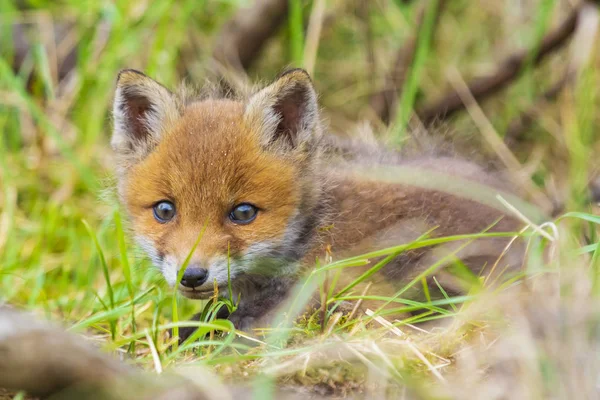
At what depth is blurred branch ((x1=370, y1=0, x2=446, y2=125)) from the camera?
5.97 metres

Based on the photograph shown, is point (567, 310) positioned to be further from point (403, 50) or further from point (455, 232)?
point (403, 50)

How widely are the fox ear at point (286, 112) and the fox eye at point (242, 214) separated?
1.22ft

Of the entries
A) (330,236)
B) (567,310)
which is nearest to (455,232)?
(330,236)

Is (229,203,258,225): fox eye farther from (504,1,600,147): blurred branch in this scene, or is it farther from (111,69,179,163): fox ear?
(504,1,600,147): blurred branch

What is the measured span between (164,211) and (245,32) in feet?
11.1

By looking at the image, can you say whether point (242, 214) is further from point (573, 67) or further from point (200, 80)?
point (573, 67)

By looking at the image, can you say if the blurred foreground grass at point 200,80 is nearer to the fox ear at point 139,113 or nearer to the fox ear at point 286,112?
the fox ear at point 139,113

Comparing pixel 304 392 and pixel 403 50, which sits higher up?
pixel 403 50

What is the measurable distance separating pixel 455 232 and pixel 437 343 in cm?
97

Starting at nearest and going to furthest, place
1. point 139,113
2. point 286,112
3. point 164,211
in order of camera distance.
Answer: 1. point 164,211
2. point 286,112
3. point 139,113

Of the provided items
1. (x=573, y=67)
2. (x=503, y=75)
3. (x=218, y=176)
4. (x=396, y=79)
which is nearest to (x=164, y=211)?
(x=218, y=176)

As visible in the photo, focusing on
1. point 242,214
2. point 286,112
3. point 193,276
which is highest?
point 286,112

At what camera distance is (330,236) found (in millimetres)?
3580

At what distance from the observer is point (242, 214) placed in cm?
334
